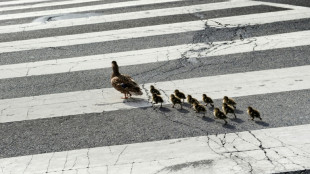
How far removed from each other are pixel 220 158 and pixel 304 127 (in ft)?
3.99

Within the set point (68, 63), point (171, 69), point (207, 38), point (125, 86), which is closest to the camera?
point (125, 86)

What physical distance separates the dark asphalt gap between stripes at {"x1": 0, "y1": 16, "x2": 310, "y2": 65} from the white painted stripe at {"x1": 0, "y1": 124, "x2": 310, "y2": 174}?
3.79 meters

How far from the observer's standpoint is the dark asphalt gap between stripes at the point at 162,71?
25.2 feet

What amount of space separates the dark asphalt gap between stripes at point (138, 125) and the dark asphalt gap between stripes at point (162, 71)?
108 centimetres

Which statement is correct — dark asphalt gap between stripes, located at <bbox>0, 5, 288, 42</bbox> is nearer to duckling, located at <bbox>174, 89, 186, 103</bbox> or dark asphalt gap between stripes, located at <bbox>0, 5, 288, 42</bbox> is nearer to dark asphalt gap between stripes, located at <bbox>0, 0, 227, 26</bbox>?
dark asphalt gap between stripes, located at <bbox>0, 0, 227, 26</bbox>

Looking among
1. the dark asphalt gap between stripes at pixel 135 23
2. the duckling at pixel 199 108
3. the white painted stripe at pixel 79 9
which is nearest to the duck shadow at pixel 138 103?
the duckling at pixel 199 108

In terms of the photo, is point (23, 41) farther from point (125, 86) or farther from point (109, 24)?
point (125, 86)

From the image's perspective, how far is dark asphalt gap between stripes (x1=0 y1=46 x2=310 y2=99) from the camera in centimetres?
769

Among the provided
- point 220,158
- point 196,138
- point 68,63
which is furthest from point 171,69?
point 220,158

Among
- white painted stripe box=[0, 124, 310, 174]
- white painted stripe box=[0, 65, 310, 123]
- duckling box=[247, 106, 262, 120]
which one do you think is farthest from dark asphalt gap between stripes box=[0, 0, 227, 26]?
white painted stripe box=[0, 124, 310, 174]

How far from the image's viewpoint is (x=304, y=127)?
5.74 m

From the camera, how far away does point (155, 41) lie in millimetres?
9438

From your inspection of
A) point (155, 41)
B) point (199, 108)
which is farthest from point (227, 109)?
point (155, 41)

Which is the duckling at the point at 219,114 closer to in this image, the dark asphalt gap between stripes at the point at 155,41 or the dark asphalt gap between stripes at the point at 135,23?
the dark asphalt gap between stripes at the point at 155,41
